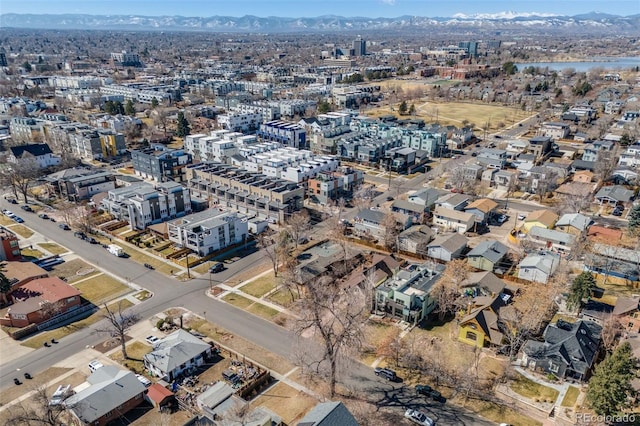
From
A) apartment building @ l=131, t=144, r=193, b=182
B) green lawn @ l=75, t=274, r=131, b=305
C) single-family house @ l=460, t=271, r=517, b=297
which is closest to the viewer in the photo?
single-family house @ l=460, t=271, r=517, b=297

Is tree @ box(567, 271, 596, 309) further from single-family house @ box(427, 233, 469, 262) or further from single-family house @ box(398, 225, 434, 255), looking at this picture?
single-family house @ box(398, 225, 434, 255)

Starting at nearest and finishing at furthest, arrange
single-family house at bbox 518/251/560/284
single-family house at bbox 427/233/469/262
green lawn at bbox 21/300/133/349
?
green lawn at bbox 21/300/133/349 < single-family house at bbox 518/251/560/284 < single-family house at bbox 427/233/469/262

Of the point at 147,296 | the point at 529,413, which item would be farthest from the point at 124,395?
the point at 529,413

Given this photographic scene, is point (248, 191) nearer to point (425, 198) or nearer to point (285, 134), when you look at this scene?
point (425, 198)

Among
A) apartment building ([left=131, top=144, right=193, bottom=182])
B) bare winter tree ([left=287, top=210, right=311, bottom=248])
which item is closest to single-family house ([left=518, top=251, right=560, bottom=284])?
bare winter tree ([left=287, top=210, right=311, bottom=248])

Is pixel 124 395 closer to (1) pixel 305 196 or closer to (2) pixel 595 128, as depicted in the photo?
(1) pixel 305 196

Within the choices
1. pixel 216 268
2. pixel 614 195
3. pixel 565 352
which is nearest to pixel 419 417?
pixel 565 352
